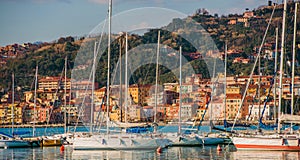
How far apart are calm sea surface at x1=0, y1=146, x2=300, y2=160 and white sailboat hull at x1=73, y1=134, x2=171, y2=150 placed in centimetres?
22

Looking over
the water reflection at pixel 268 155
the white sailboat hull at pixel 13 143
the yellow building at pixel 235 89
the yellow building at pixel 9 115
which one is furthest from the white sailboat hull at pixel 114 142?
the yellow building at pixel 9 115

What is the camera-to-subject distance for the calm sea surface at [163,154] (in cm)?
2419

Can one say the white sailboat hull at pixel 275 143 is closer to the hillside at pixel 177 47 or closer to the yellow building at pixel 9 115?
the hillside at pixel 177 47

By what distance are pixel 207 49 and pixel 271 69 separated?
49.3ft

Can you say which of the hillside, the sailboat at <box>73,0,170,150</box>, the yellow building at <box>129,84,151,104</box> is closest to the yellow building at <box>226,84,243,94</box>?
the hillside

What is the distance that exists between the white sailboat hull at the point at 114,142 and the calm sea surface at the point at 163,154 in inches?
8.5

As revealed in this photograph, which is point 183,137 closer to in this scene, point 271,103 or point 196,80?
point 271,103

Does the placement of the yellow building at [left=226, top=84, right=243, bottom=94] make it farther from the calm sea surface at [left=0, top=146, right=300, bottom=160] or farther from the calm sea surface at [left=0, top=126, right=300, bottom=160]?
the calm sea surface at [left=0, top=146, right=300, bottom=160]

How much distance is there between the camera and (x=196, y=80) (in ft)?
262

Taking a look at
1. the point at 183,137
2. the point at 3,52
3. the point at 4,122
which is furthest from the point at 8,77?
the point at 183,137

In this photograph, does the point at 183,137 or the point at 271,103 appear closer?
the point at 183,137

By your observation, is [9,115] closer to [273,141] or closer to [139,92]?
[139,92]

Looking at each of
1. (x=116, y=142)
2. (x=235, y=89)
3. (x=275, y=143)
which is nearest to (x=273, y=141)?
(x=275, y=143)

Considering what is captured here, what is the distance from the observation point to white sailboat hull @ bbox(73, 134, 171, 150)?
1037 inches
